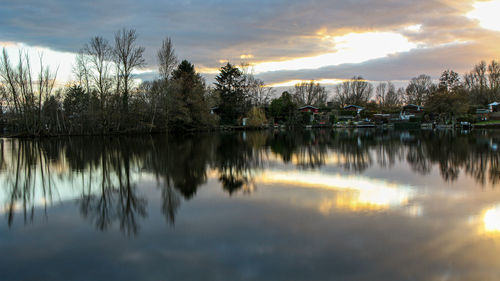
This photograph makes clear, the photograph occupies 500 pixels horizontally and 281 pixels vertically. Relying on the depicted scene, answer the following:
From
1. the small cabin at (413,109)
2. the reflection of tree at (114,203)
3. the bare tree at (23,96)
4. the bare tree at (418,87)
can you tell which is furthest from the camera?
the bare tree at (418,87)

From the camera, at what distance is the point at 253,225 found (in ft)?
20.4

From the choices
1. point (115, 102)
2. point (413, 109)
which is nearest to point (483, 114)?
point (413, 109)

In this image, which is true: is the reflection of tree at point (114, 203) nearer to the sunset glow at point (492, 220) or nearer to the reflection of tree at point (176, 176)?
the reflection of tree at point (176, 176)

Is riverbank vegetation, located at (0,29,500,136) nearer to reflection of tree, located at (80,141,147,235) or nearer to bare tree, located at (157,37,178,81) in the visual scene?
bare tree, located at (157,37,178,81)

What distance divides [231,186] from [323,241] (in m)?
5.05

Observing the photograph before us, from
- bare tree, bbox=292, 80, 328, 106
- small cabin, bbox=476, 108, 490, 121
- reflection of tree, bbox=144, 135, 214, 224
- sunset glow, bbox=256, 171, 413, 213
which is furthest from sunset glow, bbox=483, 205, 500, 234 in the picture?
bare tree, bbox=292, 80, 328, 106

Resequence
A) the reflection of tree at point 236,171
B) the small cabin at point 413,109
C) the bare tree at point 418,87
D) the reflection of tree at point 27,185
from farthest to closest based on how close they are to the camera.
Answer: the bare tree at point 418,87, the small cabin at point 413,109, the reflection of tree at point 236,171, the reflection of tree at point 27,185

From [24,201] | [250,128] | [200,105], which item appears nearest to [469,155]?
[24,201]

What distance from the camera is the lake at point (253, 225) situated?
4.45 metres

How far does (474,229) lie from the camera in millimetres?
5805

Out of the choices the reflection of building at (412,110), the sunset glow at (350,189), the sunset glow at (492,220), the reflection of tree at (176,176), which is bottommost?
the sunset glow at (492,220)

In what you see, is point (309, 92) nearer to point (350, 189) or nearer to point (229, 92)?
point (229, 92)

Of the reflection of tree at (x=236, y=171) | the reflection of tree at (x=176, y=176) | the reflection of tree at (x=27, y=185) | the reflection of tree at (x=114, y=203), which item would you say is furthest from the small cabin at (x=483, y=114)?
the reflection of tree at (x=27, y=185)

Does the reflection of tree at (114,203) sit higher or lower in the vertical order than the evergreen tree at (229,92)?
lower
